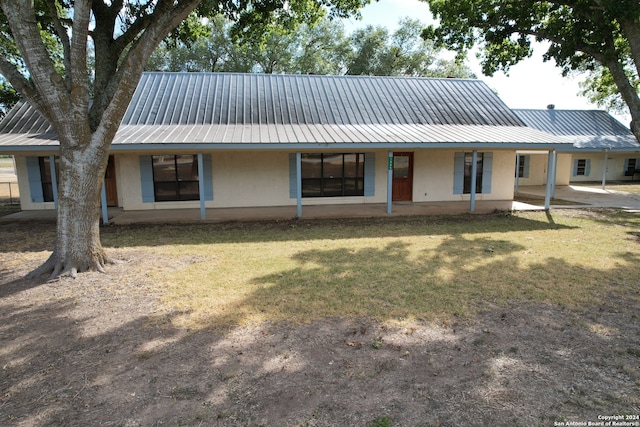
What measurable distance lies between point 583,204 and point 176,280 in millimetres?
15414

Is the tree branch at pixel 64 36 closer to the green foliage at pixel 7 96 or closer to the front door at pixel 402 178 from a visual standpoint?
the front door at pixel 402 178

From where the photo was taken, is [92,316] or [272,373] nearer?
Answer: [272,373]

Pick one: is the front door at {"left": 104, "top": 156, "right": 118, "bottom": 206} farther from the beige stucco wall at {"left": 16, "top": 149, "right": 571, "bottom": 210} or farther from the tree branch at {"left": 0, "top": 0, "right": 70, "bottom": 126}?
the tree branch at {"left": 0, "top": 0, "right": 70, "bottom": 126}

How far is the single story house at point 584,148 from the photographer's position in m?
22.0

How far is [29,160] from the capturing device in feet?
43.5

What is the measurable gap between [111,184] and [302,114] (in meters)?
7.41

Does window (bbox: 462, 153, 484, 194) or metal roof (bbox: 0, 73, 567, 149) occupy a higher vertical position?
metal roof (bbox: 0, 73, 567, 149)

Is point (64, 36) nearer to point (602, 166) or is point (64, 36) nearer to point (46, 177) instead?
point (46, 177)

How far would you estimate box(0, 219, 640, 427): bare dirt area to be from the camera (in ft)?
10.0

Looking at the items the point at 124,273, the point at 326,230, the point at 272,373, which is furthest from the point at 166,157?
the point at 272,373

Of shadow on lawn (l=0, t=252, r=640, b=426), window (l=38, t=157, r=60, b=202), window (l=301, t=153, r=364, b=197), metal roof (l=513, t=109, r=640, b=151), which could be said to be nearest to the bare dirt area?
shadow on lawn (l=0, t=252, r=640, b=426)

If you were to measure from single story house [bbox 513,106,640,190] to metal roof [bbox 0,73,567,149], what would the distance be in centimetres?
770

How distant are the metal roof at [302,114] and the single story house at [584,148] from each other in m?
7.70

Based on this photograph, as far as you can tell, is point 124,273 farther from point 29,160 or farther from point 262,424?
point 29,160
